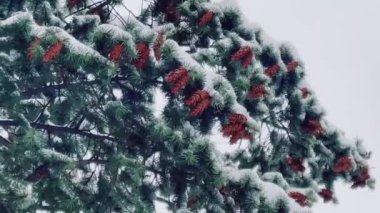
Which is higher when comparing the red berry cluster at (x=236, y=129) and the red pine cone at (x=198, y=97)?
the red pine cone at (x=198, y=97)

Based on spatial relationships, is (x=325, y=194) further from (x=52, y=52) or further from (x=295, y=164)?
(x=52, y=52)

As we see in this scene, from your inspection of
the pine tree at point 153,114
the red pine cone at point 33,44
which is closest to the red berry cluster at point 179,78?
the pine tree at point 153,114

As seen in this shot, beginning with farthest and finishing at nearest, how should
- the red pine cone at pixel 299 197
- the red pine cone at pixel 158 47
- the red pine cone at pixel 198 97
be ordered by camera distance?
1. the red pine cone at pixel 299 197
2. the red pine cone at pixel 158 47
3. the red pine cone at pixel 198 97

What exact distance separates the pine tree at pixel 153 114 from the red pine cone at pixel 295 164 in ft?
0.05

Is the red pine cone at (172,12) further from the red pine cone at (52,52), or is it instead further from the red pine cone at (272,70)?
the red pine cone at (52,52)

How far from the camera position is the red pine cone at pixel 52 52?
189 inches

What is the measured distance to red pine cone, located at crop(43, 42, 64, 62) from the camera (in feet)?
15.7

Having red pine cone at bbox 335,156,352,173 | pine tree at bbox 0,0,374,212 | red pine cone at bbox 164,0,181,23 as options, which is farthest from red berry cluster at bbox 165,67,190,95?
red pine cone at bbox 335,156,352,173

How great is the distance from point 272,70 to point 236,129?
2.15 m

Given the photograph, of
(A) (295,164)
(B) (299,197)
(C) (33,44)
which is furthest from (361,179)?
(C) (33,44)

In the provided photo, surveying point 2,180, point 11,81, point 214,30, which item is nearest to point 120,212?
point 2,180

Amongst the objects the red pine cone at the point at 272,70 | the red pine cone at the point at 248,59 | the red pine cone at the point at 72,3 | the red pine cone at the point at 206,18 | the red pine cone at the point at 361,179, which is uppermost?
the red pine cone at the point at 206,18

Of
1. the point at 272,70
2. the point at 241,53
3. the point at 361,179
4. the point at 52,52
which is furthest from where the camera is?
the point at 361,179

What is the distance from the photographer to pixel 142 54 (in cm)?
542
